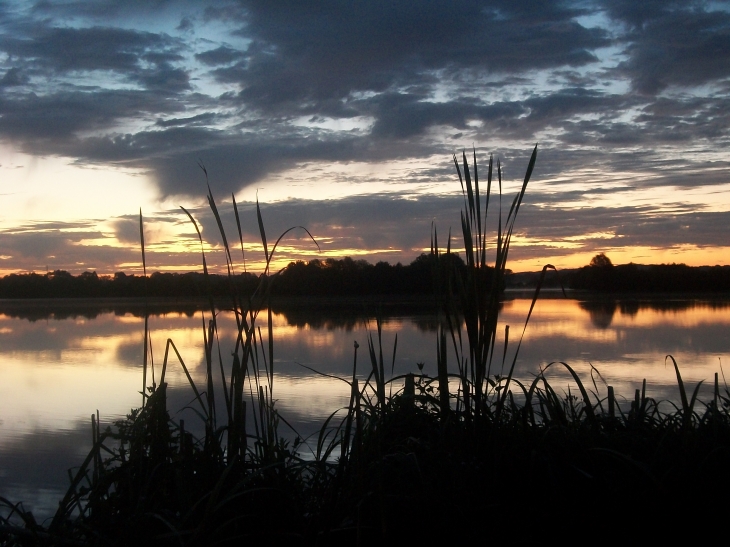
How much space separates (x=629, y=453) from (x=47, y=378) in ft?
19.7

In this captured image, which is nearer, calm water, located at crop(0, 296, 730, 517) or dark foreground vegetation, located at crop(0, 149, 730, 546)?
dark foreground vegetation, located at crop(0, 149, 730, 546)

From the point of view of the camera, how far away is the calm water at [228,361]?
3990mm

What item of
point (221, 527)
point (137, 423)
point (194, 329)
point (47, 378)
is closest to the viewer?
point (221, 527)

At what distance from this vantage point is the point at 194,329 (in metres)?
12.2

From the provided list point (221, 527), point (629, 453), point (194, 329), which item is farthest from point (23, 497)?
point (194, 329)

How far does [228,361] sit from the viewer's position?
7059 mm

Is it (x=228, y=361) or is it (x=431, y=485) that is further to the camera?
(x=228, y=361)

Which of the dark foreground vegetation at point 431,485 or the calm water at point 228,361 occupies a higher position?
the dark foreground vegetation at point 431,485

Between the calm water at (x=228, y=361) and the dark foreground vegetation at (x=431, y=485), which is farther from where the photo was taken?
the calm water at (x=228, y=361)

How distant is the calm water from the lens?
3.99m

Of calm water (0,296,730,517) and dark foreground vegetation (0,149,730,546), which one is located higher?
dark foreground vegetation (0,149,730,546)

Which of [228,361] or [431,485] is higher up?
[431,485]

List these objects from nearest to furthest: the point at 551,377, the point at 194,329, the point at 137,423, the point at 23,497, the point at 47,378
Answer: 1. the point at 137,423
2. the point at 23,497
3. the point at 551,377
4. the point at 47,378
5. the point at 194,329

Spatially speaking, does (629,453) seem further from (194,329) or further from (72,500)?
(194,329)
